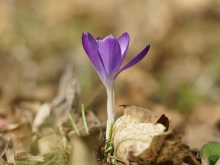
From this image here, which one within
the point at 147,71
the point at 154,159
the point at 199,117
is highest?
the point at 147,71

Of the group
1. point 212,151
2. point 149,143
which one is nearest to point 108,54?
point 149,143

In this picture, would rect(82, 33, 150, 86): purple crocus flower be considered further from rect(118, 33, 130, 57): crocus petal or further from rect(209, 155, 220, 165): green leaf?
rect(209, 155, 220, 165): green leaf

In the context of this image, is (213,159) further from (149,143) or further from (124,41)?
(124,41)

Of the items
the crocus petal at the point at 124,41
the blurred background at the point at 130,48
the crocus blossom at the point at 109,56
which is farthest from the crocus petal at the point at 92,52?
the blurred background at the point at 130,48

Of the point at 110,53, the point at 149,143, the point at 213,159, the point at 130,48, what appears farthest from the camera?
the point at 130,48

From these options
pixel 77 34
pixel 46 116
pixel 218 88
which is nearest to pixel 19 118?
pixel 46 116

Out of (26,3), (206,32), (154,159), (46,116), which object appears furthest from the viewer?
(26,3)

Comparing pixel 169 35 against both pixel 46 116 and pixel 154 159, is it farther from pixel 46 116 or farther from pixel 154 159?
pixel 154 159
